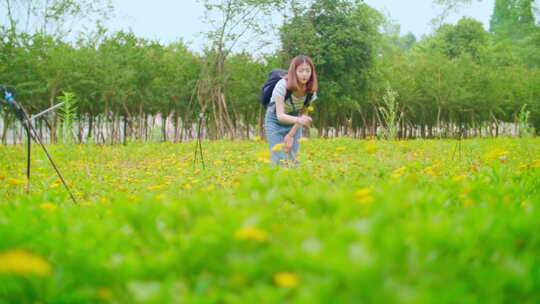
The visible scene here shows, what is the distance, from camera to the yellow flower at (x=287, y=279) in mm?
1093

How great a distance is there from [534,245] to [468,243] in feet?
0.92

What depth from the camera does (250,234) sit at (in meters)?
1.21

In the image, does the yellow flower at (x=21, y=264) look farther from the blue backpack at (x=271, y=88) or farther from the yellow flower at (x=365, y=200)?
the blue backpack at (x=271, y=88)

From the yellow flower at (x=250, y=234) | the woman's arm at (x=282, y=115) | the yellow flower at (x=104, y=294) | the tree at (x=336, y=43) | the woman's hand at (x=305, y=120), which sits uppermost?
the tree at (x=336, y=43)

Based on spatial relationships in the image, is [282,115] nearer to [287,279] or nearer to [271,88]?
[271,88]

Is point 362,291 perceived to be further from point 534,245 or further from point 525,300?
point 534,245

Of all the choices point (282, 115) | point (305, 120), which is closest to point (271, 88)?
point (282, 115)

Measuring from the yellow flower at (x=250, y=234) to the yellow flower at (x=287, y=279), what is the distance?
119 millimetres

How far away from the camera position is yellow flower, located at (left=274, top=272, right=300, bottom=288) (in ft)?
3.59

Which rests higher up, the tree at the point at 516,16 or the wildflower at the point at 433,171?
the tree at the point at 516,16

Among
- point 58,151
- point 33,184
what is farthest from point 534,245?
point 58,151

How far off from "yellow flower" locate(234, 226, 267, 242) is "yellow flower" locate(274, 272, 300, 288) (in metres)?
0.12

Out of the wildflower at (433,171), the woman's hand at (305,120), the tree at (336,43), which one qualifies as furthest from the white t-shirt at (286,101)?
the tree at (336,43)

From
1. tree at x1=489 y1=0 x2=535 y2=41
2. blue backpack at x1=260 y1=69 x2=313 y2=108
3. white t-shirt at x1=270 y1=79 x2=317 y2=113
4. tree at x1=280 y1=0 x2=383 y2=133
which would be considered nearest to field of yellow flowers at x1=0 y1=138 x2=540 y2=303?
white t-shirt at x1=270 y1=79 x2=317 y2=113
